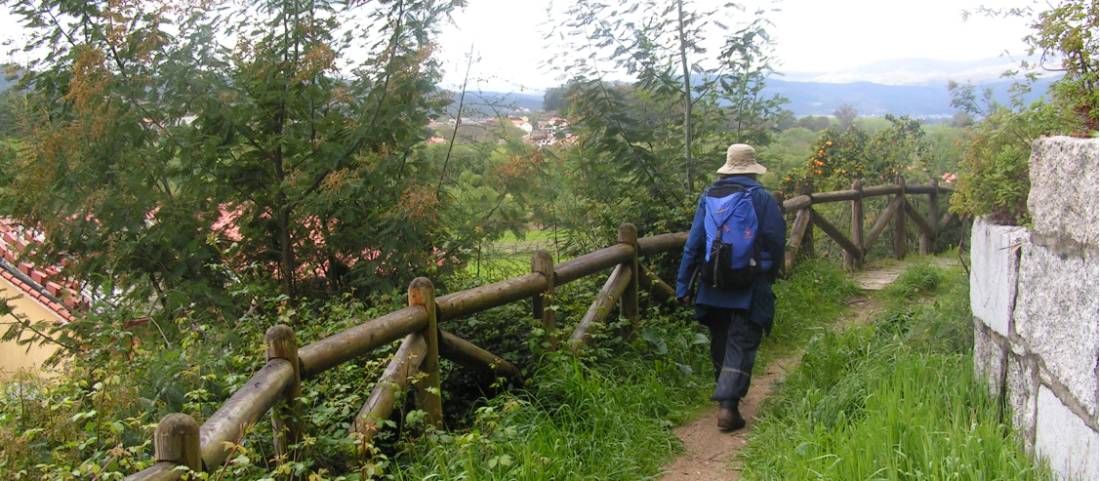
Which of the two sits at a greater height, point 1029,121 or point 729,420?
point 1029,121

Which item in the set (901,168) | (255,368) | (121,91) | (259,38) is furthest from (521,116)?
(901,168)

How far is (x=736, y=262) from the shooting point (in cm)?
508

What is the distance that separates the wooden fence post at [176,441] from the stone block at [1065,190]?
2.91 metres

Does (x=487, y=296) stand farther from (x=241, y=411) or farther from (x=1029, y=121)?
(x=1029, y=121)

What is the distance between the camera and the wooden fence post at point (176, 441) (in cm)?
278

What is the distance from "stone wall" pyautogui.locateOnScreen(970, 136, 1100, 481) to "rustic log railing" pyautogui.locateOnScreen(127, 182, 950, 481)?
251 cm

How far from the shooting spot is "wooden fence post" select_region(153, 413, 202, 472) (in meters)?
2.78

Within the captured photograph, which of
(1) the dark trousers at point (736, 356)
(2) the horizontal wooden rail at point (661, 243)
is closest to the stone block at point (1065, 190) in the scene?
(1) the dark trousers at point (736, 356)

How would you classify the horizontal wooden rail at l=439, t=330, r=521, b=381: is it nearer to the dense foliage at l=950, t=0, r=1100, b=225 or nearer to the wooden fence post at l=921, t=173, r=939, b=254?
the dense foliage at l=950, t=0, r=1100, b=225

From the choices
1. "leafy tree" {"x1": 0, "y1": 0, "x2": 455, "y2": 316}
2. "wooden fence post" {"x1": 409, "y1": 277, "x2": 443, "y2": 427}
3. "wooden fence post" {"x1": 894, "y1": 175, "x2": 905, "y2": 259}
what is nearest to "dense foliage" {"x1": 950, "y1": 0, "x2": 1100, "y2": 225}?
"wooden fence post" {"x1": 409, "y1": 277, "x2": 443, "y2": 427}

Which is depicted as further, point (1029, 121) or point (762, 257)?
point (762, 257)

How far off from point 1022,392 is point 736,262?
1830 mm

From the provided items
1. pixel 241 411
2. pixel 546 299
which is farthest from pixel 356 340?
pixel 546 299

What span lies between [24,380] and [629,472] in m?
3.41
